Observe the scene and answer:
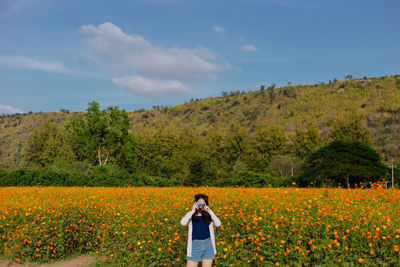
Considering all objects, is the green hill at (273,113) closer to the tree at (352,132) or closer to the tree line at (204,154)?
the tree line at (204,154)

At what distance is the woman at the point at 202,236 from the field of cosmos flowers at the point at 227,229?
92 centimetres

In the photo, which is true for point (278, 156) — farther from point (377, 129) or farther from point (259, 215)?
point (259, 215)

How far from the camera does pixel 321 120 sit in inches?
3196

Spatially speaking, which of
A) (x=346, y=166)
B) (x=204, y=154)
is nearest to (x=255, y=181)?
(x=346, y=166)

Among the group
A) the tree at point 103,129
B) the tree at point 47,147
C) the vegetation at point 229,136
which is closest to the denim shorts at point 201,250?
the vegetation at point 229,136

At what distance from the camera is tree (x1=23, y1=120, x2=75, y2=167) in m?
58.8

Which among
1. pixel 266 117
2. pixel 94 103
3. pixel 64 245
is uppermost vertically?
pixel 266 117

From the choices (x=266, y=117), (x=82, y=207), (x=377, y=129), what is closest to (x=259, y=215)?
(x=82, y=207)

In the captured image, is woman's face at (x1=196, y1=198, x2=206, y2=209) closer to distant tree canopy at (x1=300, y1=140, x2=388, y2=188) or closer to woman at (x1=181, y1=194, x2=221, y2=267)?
woman at (x1=181, y1=194, x2=221, y2=267)

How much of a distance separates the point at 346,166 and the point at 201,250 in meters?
22.1

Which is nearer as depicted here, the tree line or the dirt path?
the dirt path

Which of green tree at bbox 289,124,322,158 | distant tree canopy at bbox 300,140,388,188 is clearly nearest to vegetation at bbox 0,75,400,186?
green tree at bbox 289,124,322,158

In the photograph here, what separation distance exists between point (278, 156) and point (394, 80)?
74.1 meters

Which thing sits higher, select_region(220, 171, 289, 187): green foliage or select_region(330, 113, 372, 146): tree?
select_region(330, 113, 372, 146): tree
